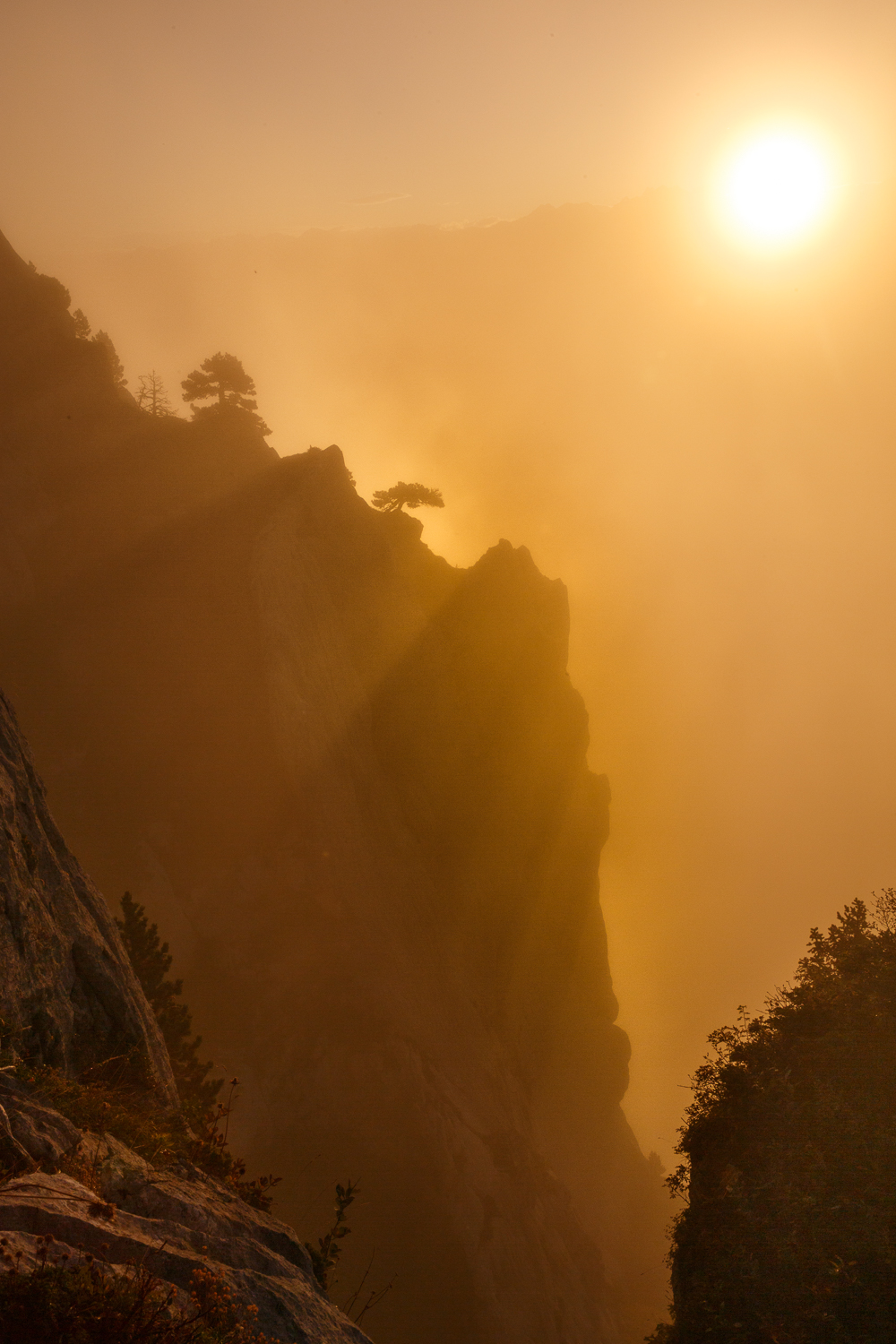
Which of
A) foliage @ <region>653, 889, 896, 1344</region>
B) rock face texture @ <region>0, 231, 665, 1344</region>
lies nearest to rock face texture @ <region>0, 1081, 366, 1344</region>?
foliage @ <region>653, 889, 896, 1344</region>

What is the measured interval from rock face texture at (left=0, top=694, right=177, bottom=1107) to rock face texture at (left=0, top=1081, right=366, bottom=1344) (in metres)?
2.05

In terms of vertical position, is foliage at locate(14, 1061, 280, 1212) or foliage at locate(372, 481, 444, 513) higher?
foliage at locate(372, 481, 444, 513)

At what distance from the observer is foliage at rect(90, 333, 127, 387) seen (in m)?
49.5

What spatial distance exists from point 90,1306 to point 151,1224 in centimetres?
275

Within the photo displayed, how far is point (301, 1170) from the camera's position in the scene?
29250 mm

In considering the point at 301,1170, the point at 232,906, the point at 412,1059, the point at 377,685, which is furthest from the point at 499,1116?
the point at 377,685

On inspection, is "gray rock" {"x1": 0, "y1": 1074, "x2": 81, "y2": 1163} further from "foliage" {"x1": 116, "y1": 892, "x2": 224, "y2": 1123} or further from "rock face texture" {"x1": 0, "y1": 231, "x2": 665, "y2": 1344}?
"rock face texture" {"x1": 0, "y1": 231, "x2": 665, "y2": 1344}

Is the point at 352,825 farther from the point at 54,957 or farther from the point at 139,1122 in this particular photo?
the point at 139,1122

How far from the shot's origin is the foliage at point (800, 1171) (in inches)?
535

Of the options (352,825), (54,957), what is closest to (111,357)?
(352,825)

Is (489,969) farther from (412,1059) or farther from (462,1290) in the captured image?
(462,1290)

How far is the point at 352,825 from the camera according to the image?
37875 millimetres

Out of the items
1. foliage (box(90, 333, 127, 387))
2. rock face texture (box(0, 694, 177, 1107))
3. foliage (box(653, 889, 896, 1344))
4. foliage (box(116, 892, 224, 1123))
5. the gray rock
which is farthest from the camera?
foliage (box(90, 333, 127, 387))

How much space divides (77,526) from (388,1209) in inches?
1634
